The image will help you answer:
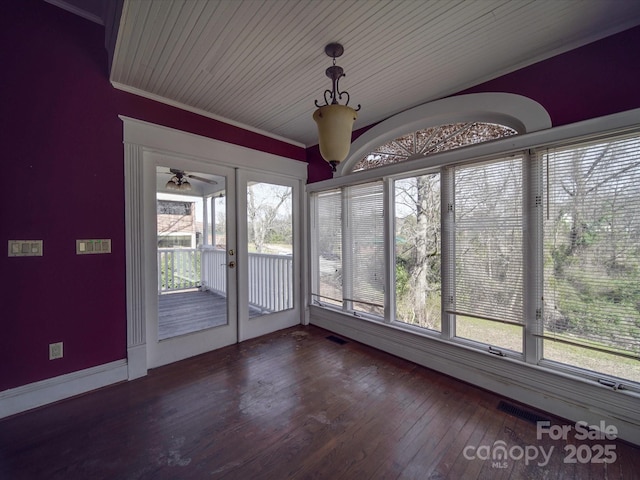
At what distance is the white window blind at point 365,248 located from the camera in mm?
3092

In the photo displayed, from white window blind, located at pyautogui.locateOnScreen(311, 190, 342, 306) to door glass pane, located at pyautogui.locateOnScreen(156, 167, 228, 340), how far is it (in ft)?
4.31

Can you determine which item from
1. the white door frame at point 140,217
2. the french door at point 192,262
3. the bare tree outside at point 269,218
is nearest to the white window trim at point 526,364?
the bare tree outside at point 269,218

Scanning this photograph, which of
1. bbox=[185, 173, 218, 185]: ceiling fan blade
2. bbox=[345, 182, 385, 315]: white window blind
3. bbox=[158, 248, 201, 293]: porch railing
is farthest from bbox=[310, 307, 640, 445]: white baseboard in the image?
bbox=[185, 173, 218, 185]: ceiling fan blade

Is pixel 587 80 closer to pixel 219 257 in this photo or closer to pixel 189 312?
pixel 219 257

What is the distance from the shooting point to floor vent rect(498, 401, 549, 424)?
1.90 m

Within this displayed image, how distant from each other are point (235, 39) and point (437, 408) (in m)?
3.07

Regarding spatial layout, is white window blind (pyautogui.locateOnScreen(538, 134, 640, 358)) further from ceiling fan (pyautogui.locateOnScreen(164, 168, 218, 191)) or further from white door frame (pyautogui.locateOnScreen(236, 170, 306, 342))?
ceiling fan (pyautogui.locateOnScreen(164, 168, 218, 191))

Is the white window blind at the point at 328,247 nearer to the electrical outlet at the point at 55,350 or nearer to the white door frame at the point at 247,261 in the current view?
the white door frame at the point at 247,261

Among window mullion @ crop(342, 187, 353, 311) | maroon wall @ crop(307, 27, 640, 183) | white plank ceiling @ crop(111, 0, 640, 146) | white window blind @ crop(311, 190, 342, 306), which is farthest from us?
white window blind @ crop(311, 190, 342, 306)

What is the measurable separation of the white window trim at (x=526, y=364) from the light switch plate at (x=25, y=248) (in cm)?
306

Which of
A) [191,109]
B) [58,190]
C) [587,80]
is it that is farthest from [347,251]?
A: [58,190]

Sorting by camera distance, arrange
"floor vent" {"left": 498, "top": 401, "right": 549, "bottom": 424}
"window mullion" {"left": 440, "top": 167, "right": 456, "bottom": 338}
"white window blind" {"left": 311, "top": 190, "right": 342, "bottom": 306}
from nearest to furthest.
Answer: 1. "floor vent" {"left": 498, "top": 401, "right": 549, "bottom": 424}
2. "window mullion" {"left": 440, "top": 167, "right": 456, "bottom": 338}
3. "white window blind" {"left": 311, "top": 190, "right": 342, "bottom": 306}

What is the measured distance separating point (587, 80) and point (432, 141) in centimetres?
111

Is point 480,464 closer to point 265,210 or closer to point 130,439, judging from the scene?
point 130,439
